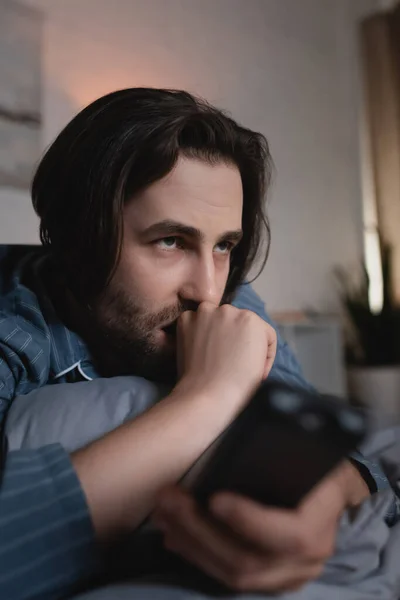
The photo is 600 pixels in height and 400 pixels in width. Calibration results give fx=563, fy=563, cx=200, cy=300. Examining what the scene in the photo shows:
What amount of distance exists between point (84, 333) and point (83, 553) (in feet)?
1.71

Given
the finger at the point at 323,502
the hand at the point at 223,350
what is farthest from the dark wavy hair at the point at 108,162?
the finger at the point at 323,502

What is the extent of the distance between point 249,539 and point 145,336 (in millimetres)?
533

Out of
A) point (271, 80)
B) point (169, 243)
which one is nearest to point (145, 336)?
point (169, 243)

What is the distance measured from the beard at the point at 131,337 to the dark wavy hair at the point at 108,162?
4 cm

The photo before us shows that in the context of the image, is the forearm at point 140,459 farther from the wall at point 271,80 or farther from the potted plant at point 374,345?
the potted plant at point 374,345

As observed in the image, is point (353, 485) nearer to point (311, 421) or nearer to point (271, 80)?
point (311, 421)

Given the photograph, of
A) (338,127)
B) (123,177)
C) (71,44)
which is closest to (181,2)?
(71,44)

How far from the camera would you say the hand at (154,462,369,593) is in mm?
389

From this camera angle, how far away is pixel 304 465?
1.21ft

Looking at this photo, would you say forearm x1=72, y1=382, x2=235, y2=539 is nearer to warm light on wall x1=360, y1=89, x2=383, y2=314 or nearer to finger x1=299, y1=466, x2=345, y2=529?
finger x1=299, y1=466, x2=345, y2=529

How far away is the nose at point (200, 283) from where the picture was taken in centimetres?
90

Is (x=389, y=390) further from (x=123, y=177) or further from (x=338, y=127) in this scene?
(x=123, y=177)

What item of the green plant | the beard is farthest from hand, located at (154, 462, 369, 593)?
the green plant

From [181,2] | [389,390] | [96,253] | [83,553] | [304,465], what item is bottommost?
[389,390]
